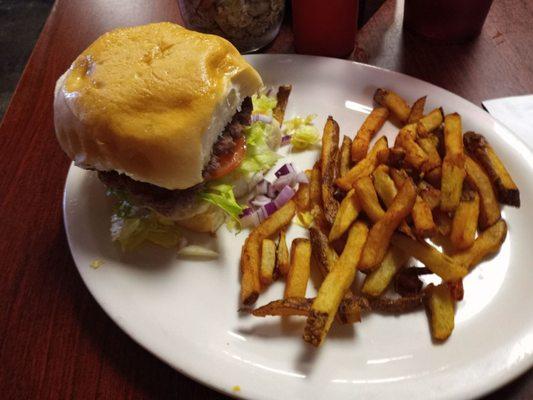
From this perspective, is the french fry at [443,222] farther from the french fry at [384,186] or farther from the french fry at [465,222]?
the french fry at [384,186]

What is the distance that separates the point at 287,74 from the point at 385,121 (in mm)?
570

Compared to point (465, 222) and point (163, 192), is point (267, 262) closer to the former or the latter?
point (163, 192)

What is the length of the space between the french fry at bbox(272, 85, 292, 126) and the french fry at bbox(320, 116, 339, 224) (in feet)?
0.93

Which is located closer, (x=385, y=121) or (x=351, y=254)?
(x=351, y=254)

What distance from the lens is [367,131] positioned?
77.7 inches

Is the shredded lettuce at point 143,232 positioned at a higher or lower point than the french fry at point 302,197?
lower

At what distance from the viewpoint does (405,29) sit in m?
2.67

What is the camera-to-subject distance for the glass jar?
2.27 metres

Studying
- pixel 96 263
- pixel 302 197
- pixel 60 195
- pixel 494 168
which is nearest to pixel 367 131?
pixel 302 197

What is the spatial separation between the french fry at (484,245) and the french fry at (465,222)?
0.03m

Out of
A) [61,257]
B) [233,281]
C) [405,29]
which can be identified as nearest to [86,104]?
[61,257]

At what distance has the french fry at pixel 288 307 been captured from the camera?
4.66 ft

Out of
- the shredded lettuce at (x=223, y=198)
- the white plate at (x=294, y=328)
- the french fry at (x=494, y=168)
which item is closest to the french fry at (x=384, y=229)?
the white plate at (x=294, y=328)

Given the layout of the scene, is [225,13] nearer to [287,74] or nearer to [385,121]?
[287,74]
